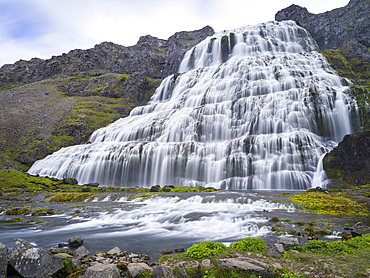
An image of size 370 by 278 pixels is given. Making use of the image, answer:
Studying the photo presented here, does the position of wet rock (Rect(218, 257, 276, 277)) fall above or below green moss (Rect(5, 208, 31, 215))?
above

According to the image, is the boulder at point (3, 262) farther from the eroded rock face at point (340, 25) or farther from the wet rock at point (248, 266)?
the eroded rock face at point (340, 25)

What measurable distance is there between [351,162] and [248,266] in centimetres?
2254

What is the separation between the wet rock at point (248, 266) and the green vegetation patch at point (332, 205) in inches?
396

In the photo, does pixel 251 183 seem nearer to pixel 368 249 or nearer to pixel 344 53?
pixel 368 249

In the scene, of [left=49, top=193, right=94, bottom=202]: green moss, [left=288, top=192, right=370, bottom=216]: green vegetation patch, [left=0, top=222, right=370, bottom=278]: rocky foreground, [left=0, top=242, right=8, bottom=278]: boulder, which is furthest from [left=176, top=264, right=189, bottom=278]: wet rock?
[left=49, top=193, right=94, bottom=202]: green moss

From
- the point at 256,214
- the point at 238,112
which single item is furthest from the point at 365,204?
the point at 238,112

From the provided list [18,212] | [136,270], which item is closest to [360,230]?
[136,270]

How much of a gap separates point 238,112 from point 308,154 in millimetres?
12848

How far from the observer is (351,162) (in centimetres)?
2255

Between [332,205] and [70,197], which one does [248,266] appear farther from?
[70,197]

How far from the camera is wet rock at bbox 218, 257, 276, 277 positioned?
5383 mm

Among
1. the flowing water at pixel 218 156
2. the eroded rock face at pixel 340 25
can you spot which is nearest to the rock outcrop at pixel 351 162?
the flowing water at pixel 218 156

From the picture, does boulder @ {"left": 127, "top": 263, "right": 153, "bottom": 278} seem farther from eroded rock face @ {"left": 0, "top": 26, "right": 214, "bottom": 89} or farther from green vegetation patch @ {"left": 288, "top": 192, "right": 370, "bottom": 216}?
eroded rock face @ {"left": 0, "top": 26, "right": 214, "bottom": 89}

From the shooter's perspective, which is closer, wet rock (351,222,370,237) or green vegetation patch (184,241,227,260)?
green vegetation patch (184,241,227,260)
